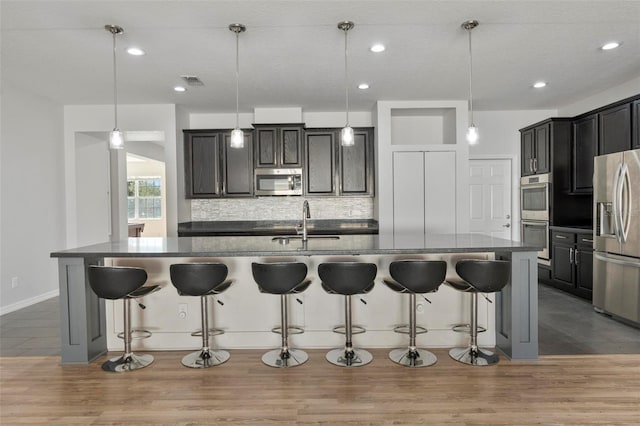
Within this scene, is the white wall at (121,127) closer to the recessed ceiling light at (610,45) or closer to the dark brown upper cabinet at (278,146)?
the dark brown upper cabinet at (278,146)

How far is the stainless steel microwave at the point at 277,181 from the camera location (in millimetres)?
5527

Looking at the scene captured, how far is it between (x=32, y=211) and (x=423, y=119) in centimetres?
578

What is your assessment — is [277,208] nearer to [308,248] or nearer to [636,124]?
[308,248]

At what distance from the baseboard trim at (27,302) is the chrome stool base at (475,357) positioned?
507 centimetres

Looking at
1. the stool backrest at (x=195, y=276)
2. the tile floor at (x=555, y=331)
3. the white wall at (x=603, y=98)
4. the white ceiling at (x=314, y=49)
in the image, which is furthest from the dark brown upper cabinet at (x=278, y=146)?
the white wall at (x=603, y=98)

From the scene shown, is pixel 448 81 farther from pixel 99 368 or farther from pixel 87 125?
pixel 87 125

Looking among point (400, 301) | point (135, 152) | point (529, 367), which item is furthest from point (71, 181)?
point (529, 367)

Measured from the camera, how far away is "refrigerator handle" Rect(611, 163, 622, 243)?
3748 mm

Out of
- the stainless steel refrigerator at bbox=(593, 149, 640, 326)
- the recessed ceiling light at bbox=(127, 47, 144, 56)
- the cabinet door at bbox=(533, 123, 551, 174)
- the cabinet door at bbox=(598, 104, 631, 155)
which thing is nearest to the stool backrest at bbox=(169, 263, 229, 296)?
the recessed ceiling light at bbox=(127, 47, 144, 56)

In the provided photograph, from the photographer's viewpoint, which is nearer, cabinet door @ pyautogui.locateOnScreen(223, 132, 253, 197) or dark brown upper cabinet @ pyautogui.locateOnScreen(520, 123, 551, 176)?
dark brown upper cabinet @ pyautogui.locateOnScreen(520, 123, 551, 176)

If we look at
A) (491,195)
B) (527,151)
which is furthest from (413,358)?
(527,151)

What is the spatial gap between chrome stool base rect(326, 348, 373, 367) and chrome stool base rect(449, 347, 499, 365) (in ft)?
2.29

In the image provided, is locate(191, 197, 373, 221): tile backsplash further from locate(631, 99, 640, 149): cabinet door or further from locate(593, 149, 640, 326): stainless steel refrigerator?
locate(631, 99, 640, 149): cabinet door

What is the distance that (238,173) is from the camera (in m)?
5.64
